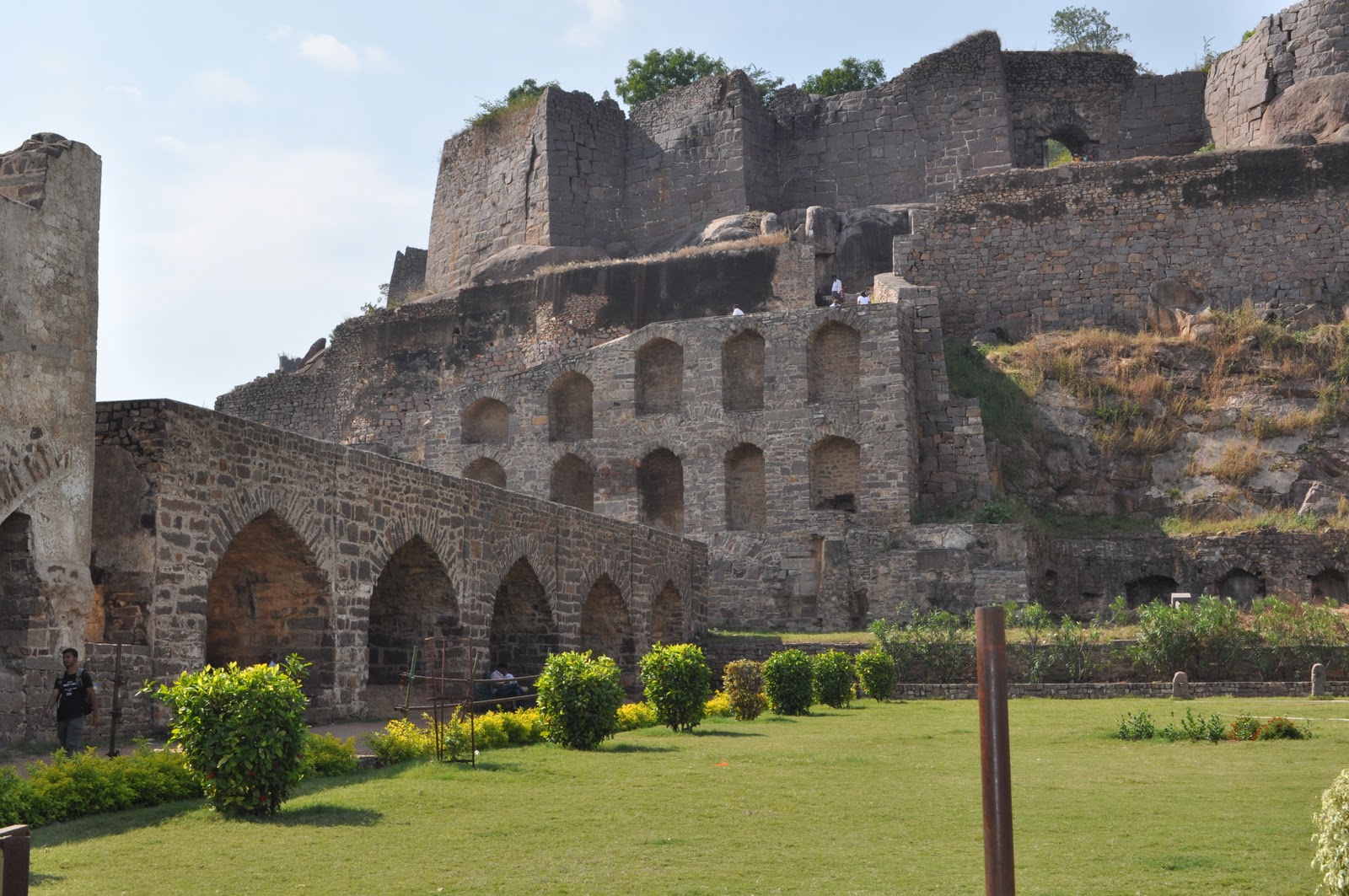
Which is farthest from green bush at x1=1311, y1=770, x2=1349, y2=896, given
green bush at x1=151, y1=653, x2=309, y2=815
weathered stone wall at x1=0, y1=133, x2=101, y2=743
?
weathered stone wall at x1=0, y1=133, x2=101, y2=743

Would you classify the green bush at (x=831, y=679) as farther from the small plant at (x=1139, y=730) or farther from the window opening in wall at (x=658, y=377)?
the window opening in wall at (x=658, y=377)

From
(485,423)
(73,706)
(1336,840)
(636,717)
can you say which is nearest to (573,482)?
(485,423)

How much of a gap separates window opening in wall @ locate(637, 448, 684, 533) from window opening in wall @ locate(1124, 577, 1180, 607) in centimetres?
905

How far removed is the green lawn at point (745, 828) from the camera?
26.0ft

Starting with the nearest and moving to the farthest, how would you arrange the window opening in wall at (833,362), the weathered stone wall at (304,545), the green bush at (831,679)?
Answer: the weathered stone wall at (304,545), the green bush at (831,679), the window opening in wall at (833,362)

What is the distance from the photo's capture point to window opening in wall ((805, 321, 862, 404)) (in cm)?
2938

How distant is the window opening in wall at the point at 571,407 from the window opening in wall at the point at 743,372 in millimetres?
3146

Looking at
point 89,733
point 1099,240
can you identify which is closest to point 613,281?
point 1099,240

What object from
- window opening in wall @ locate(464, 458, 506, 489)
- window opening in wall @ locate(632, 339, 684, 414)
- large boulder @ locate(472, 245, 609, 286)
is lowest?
window opening in wall @ locate(464, 458, 506, 489)

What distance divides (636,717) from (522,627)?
175 inches

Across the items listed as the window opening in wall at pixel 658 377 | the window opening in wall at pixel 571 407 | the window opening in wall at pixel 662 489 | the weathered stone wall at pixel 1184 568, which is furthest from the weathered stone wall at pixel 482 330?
the weathered stone wall at pixel 1184 568

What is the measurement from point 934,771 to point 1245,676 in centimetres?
1078

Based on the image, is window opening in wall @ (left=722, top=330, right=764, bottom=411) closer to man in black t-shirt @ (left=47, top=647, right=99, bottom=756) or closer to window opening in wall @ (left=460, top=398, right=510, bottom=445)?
window opening in wall @ (left=460, top=398, right=510, bottom=445)

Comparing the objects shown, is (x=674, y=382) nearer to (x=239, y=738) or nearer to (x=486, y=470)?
(x=486, y=470)
